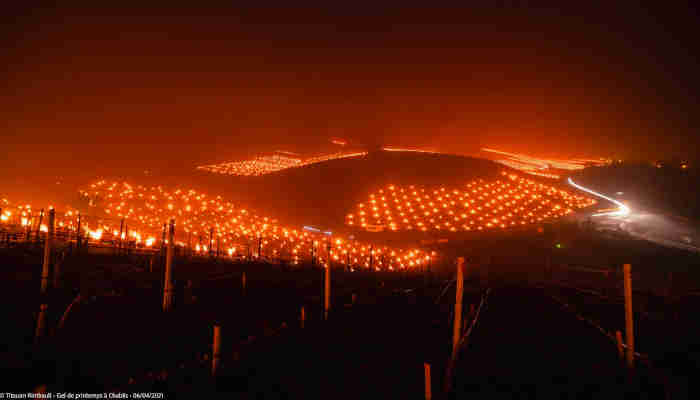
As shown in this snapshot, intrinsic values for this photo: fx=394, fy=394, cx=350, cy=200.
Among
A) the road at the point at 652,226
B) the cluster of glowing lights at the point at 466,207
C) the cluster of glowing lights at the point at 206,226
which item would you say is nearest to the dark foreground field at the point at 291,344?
the cluster of glowing lights at the point at 206,226

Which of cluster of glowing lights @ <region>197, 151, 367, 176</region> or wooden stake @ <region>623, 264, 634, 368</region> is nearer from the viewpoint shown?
wooden stake @ <region>623, 264, 634, 368</region>

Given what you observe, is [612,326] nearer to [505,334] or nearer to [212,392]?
[505,334]

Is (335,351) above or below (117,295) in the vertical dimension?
below

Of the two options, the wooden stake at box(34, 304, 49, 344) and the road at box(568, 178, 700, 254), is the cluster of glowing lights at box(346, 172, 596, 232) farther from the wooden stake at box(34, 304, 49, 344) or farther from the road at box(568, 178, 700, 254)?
the wooden stake at box(34, 304, 49, 344)

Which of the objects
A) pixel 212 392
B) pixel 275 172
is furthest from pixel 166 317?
pixel 275 172

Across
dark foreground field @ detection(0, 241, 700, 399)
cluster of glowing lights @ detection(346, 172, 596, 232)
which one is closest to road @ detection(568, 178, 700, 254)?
cluster of glowing lights @ detection(346, 172, 596, 232)

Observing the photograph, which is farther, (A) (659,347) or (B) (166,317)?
(A) (659,347)
